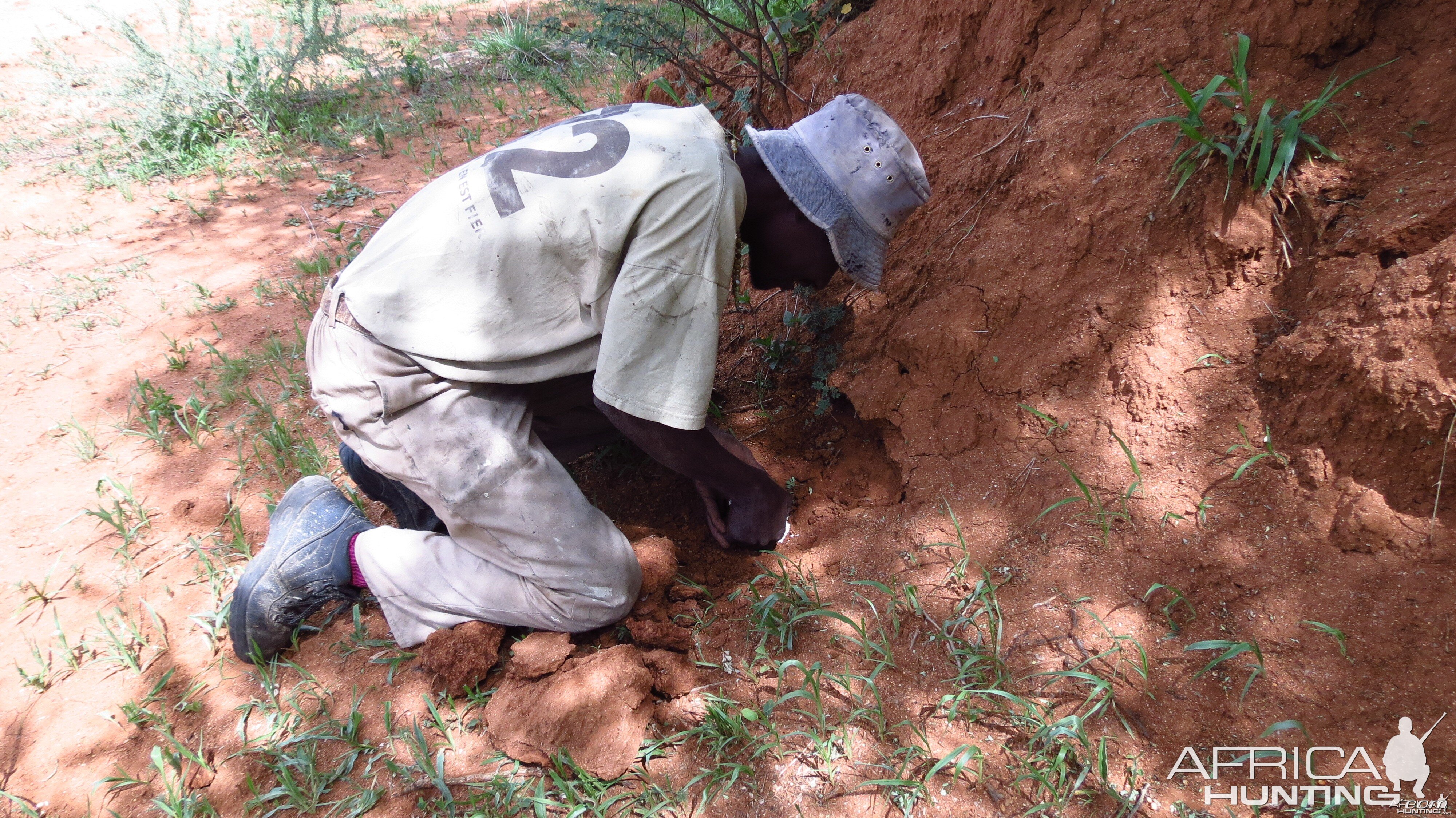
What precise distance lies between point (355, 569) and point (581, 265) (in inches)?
43.2

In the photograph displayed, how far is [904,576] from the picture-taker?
193 centimetres

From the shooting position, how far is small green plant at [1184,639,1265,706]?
1.49 meters

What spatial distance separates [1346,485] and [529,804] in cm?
183

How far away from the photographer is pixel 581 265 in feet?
5.87

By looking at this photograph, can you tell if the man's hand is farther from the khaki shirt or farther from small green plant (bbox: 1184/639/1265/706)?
small green plant (bbox: 1184/639/1265/706)

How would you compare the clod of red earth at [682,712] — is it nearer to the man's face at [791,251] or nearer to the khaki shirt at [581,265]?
the khaki shirt at [581,265]

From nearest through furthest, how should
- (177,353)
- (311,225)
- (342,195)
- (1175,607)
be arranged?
(1175,607)
(177,353)
(311,225)
(342,195)

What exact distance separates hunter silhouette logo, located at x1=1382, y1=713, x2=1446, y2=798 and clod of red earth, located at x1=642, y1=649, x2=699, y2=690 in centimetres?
131

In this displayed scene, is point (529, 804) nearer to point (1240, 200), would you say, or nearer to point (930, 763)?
point (930, 763)

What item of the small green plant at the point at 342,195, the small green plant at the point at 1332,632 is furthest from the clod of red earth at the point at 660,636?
the small green plant at the point at 342,195

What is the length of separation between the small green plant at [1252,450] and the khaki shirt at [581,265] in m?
1.18

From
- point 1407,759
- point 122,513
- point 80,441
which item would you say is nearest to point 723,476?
point 1407,759

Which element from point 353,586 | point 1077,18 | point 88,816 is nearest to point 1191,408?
point 1077,18

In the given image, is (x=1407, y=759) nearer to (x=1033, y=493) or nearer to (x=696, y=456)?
(x=1033, y=493)
